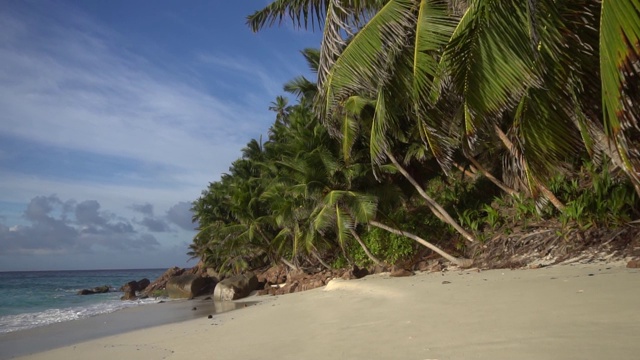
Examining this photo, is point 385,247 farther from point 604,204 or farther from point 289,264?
point 604,204

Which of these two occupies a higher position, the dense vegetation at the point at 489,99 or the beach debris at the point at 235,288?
the dense vegetation at the point at 489,99

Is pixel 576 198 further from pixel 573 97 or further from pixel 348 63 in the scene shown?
pixel 348 63

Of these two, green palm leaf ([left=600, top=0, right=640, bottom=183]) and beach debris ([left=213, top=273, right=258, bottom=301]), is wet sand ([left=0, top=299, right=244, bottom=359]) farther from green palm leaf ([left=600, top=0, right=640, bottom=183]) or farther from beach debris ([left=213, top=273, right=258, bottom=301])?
green palm leaf ([left=600, top=0, right=640, bottom=183])

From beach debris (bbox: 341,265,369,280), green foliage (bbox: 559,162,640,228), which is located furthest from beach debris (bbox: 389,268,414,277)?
green foliage (bbox: 559,162,640,228)

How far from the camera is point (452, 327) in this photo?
4699mm

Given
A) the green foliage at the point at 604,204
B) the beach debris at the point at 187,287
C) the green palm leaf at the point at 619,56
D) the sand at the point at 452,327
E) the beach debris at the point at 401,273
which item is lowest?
the sand at the point at 452,327

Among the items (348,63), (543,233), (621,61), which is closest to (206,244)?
(543,233)

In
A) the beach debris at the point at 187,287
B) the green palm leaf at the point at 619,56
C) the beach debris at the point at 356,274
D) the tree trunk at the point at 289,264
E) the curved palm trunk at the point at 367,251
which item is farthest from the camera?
the beach debris at the point at 187,287

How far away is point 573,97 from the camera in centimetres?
512

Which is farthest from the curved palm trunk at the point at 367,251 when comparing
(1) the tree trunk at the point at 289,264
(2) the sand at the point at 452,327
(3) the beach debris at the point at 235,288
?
(2) the sand at the point at 452,327

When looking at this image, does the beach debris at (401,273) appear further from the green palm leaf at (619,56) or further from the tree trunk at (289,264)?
the green palm leaf at (619,56)

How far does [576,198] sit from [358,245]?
9036mm

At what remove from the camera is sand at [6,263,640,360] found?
12.2ft

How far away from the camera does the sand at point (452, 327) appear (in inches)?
147
